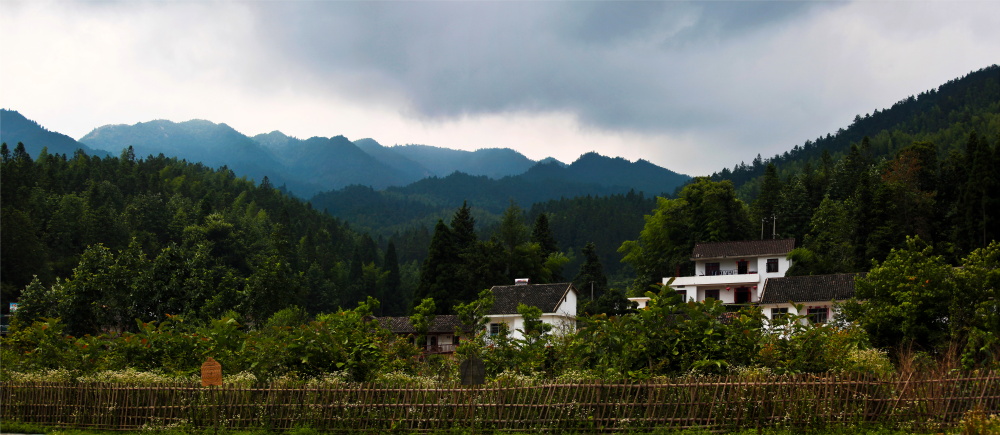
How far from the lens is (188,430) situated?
17031 mm

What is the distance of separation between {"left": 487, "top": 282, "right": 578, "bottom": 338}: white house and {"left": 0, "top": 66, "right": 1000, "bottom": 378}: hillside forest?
105 inches

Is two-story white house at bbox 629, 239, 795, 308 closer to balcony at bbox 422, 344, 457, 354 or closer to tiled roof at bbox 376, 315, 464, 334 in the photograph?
tiled roof at bbox 376, 315, 464, 334

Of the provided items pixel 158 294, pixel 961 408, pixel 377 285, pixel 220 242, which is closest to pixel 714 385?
pixel 961 408

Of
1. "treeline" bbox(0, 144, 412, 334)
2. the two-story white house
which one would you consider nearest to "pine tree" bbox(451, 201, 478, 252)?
"treeline" bbox(0, 144, 412, 334)

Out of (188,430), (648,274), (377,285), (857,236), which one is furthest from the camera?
(377,285)

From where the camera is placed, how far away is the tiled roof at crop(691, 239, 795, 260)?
56709 millimetres

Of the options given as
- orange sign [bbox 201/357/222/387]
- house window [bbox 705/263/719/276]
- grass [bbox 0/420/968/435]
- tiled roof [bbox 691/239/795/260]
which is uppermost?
tiled roof [bbox 691/239/795/260]

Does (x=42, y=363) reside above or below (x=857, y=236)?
below

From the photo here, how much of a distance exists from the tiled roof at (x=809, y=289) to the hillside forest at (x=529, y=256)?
2337 millimetres

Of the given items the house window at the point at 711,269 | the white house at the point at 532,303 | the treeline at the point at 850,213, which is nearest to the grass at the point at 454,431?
the white house at the point at 532,303

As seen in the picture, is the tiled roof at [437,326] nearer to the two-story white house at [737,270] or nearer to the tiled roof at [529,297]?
the tiled roof at [529,297]

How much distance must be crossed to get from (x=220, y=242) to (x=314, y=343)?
78202mm

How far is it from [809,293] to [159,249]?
78323 mm

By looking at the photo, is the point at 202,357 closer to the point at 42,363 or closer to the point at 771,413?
the point at 42,363
